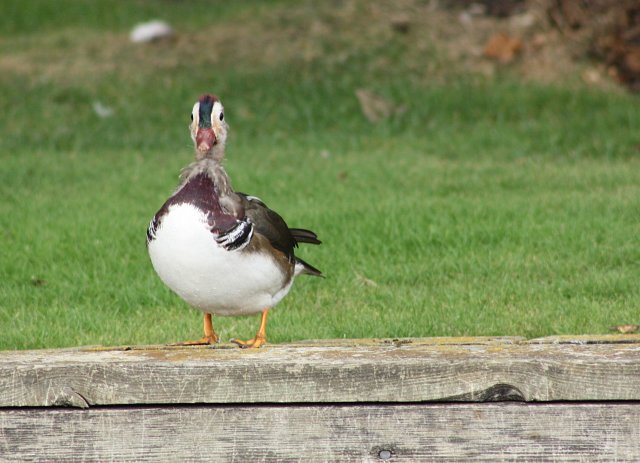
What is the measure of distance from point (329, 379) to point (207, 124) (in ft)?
3.75

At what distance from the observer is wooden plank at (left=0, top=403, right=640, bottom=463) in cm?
356

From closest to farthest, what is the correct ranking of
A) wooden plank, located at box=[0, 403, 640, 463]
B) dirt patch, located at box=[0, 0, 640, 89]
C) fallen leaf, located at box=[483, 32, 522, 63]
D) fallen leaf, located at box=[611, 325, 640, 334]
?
wooden plank, located at box=[0, 403, 640, 463] < fallen leaf, located at box=[611, 325, 640, 334] < dirt patch, located at box=[0, 0, 640, 89] < fallen leaf, located at box=[483, 32, 522, 63]

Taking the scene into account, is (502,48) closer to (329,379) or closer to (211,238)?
(211,238)

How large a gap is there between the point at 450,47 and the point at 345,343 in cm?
930

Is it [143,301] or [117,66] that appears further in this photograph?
[117,66]

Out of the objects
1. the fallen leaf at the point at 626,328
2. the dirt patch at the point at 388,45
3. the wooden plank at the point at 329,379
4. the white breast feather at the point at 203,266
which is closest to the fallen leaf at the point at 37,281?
the white breast feather at the point at 203,266

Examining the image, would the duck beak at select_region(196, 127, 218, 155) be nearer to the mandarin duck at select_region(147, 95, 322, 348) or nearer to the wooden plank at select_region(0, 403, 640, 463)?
the mandarin duck at select_region(147, 95, 322, 348)

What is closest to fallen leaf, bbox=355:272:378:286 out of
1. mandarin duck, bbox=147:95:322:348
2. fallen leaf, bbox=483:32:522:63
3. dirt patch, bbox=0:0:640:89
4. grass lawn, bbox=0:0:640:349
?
grass lawn, bbox=0:0:640:349

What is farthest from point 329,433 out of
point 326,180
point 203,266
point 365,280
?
point 326,180

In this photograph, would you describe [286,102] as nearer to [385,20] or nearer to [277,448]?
[385,20]

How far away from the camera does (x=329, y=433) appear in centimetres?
358

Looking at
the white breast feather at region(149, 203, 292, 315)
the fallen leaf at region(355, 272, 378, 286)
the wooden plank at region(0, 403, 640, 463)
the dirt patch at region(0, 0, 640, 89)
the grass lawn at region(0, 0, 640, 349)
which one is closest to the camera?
the wooden plank at region(0, 403, 640, 463)

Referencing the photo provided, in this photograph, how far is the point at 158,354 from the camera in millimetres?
3812

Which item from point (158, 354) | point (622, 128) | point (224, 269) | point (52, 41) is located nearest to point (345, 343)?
point (224, 269)
